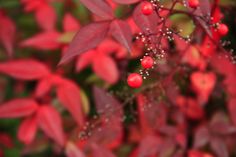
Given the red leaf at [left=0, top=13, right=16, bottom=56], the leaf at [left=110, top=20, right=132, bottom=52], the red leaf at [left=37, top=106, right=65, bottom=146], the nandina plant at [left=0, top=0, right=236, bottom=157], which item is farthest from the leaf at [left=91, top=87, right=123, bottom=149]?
the red leaf at [left=0, top=13, right=16, bottom=56]

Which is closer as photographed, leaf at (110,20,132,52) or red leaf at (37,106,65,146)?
leaf at (110,20,132,52)

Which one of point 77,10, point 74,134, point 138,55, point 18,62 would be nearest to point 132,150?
point 74,134

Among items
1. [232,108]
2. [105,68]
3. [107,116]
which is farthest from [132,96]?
[232,108]

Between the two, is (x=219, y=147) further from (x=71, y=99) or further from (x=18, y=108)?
(x=18, y=108)

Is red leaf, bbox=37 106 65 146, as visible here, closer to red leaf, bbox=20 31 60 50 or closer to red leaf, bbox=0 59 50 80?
red leaf, bbox=0 59 50 80

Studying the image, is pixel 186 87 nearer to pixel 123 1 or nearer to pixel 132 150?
pixel 132 150
